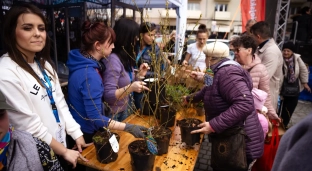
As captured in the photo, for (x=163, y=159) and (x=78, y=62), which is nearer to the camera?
(x=163, y=159)

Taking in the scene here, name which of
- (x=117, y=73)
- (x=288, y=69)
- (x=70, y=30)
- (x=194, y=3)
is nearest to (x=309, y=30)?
(x=288, y=69)

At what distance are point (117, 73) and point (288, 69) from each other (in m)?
3.24

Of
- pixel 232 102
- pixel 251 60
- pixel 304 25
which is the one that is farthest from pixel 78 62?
pixel 304 25

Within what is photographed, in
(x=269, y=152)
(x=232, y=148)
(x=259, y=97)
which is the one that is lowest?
(x=269, y=152)

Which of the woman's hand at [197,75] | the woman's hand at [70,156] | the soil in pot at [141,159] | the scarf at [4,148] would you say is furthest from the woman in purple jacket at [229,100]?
the scarf at [4,148]

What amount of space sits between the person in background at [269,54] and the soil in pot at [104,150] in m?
2.59

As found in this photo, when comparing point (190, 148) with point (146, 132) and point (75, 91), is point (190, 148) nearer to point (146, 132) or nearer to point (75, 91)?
point (146, 132)

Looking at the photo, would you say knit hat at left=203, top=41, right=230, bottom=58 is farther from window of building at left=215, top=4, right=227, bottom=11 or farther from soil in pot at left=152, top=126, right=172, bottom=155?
window of building at left=215, top=4, right=227, bottom=11

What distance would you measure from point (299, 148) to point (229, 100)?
46.2 inches

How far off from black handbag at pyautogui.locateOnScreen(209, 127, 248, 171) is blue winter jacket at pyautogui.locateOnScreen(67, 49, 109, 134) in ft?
3.15

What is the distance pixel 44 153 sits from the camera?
3.86 ft

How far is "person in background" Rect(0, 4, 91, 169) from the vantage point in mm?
1243

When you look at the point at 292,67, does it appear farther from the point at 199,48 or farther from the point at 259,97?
the point at 259,97

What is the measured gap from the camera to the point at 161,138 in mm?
1544
